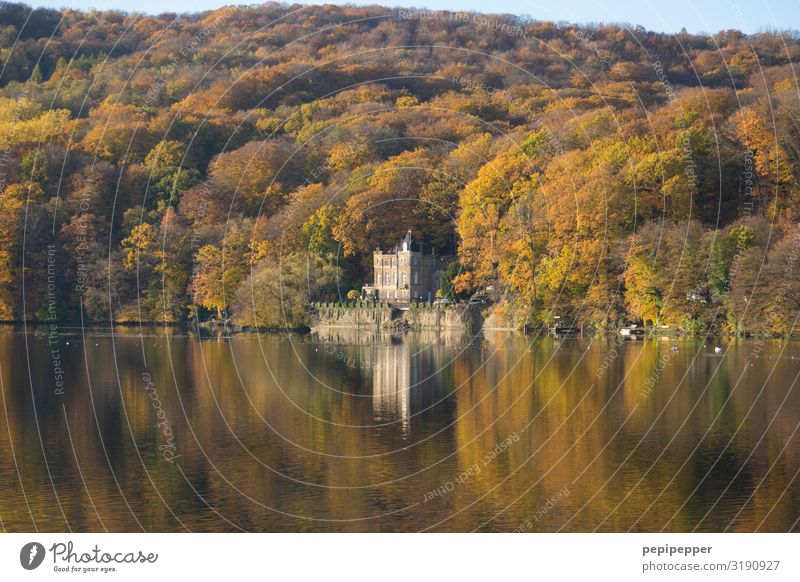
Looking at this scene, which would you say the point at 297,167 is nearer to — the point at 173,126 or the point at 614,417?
the point at 173,126

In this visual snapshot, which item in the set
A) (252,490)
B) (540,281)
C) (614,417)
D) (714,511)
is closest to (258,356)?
(540,281)

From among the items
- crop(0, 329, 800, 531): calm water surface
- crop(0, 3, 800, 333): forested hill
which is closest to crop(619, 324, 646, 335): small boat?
crop(0, 3, 800, 333): forested hill

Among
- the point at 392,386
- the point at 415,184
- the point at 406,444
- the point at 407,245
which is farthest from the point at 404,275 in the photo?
the point at 406,444

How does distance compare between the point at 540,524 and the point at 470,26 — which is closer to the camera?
the point at 540,524

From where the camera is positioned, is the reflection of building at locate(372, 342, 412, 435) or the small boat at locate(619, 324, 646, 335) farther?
the small boat at locate(619, 324, 646, 335)

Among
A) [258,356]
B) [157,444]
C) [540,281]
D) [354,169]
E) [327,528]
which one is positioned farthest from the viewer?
[354,169]

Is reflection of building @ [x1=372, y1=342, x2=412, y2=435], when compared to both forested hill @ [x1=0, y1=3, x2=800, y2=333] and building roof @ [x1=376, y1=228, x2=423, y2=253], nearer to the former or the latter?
forested hill @ [x1=0, y1=3, x2=800, y2=333]

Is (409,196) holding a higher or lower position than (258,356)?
higher
